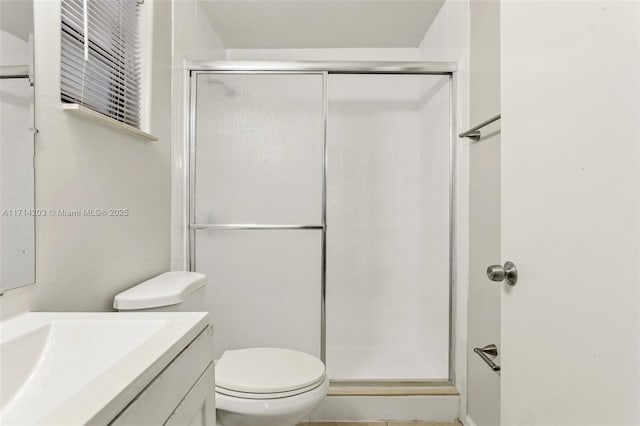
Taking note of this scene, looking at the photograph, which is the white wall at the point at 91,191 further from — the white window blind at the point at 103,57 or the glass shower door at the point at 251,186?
the glass shower door at the point at 251,186

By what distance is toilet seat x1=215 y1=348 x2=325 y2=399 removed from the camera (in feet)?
4.09

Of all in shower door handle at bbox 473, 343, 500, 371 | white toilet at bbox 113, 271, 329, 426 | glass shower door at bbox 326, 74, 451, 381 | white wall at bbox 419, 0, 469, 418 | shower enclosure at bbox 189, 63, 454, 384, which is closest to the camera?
white toilet at bbox 113, 271, 329, 426

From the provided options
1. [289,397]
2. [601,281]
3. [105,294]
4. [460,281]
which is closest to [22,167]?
[105,294]

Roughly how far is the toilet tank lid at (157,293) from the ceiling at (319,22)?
5.10ft

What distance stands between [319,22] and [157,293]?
6.06 feet

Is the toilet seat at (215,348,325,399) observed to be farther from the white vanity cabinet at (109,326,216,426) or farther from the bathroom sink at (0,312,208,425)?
the bathroom sink at (0,312,208,425)

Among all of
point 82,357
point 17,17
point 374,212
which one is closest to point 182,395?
point 82,357

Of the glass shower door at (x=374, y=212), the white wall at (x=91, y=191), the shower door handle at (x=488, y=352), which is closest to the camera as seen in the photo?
the white wall at (x=91, y=191)

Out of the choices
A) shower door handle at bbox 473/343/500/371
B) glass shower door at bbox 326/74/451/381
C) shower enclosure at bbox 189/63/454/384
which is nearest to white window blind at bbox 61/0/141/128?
shower enclosure at bbox 189/63/454/384

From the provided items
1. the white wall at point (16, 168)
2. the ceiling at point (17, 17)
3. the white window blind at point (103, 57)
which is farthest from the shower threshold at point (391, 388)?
the ceiling at point (17, 17)

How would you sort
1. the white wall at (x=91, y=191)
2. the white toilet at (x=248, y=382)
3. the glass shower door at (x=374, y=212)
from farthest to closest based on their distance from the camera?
the glass shower door at (x=374, y=212), the white toilet at (x=248, y=382), the white wall at (x=91, y=191)

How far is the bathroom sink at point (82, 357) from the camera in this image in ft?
1.68

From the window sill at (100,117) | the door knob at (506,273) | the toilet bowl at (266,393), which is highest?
the window sill at (100,117)

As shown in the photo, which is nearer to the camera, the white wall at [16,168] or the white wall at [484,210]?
the white wall at [16,168]
